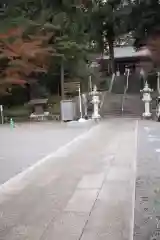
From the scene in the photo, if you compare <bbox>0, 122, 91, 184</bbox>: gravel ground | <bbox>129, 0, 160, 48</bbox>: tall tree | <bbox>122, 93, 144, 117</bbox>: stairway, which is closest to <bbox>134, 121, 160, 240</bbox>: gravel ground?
<bbox>129, 0, 160, 48</bbox>: tall tree

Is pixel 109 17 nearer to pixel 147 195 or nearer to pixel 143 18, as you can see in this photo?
pixel 143 18

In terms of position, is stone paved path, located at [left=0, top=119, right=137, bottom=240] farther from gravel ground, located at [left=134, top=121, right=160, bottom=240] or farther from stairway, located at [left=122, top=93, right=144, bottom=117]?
stairway, located at [left=122, top=93, right=144, bottom=117]

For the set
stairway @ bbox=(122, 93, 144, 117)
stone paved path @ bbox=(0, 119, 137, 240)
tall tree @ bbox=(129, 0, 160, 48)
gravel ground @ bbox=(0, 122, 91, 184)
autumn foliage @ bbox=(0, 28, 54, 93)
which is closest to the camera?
tall tree @ bbox=(129, 0, 160, 48)

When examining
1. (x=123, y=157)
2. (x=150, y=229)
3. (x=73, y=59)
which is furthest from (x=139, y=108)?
(x=150, y=229)

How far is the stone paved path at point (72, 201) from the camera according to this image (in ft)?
14.0

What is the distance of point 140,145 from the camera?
11836 millimetres

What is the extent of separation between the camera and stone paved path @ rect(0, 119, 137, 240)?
14.0ft

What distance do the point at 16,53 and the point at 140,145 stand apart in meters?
11.7

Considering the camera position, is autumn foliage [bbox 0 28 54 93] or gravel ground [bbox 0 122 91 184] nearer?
gravel ground [bbox 0 122 91 184]

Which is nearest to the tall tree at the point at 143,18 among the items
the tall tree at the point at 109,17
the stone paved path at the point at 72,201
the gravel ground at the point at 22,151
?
the tall tree at the point at 109,17

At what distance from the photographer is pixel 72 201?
18.1 ft

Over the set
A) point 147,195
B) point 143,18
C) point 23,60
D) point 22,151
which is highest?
point 23,60

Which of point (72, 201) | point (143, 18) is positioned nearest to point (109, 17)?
point (143, 18)

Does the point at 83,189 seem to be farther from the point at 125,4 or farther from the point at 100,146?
the point at 100,146
